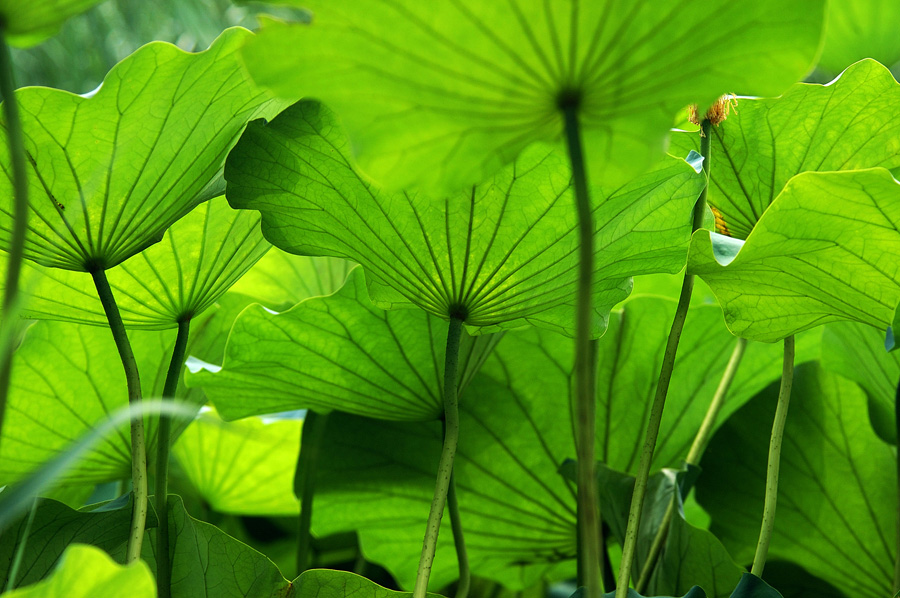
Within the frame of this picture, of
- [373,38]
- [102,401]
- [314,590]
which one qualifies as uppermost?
[373,38]

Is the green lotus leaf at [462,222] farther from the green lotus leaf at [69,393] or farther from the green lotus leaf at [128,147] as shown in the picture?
the green lotus leaf at [69,393]

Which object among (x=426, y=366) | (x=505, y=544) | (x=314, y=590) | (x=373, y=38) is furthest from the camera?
(x=505, y=544)

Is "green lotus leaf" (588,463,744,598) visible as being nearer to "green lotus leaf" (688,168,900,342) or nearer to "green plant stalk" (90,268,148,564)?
"green lotus leaf" (688,168,900,342)

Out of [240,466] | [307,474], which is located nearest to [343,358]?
[307,474]

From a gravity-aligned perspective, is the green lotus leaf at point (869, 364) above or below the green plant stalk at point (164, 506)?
above

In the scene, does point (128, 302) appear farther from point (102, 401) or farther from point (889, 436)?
point (889, 436)

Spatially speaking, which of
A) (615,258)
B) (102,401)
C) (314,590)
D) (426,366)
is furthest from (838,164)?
(102,401)

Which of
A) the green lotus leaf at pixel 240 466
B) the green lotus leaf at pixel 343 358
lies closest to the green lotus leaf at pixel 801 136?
the green lotus leaf at pixel 343 358
